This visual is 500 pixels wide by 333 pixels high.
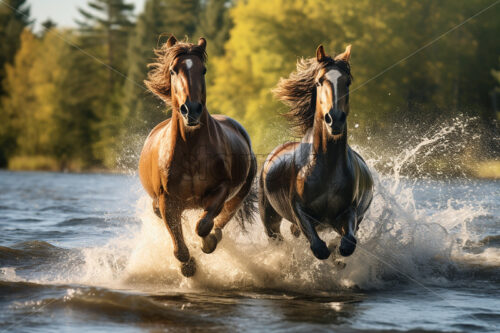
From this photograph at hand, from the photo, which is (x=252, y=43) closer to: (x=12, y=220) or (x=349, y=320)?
(x=12, y=220)

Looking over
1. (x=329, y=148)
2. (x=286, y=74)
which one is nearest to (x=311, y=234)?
(x=329, y=148)

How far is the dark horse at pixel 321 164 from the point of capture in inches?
263

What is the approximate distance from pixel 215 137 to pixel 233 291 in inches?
66.0

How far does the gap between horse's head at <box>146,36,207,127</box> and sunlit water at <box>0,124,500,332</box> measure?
179 centimetres

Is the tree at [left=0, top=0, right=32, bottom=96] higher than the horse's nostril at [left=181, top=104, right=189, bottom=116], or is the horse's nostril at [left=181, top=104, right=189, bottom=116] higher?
the tree at [left=0, top=0, right=32, bottom=96]

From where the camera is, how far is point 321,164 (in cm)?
697

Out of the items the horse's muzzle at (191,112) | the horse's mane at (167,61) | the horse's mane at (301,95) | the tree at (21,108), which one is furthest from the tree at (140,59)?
the horse's muzzle at (191,112)

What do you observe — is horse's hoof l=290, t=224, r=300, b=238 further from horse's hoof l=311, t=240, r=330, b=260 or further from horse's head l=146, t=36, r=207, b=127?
horse's head l=146, t=36, r=207, b=127

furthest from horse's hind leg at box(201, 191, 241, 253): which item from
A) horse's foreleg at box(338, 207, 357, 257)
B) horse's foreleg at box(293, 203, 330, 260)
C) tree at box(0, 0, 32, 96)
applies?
tree at box(0, 0, 32, 96)

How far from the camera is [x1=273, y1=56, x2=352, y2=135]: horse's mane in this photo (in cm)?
744

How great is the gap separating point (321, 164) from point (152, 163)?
179cm

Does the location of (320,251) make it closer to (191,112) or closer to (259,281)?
(259,281)

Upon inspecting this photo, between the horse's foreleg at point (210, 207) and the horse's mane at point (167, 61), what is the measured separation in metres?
1.18

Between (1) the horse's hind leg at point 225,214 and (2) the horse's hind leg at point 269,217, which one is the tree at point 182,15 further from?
(1) the horse's hind leg at point 225,214
